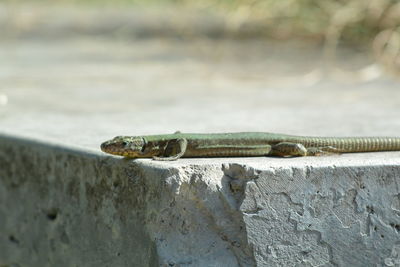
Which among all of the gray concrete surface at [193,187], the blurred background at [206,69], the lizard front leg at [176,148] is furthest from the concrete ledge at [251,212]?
the blurred background at [206,69]

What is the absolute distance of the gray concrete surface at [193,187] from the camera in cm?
318

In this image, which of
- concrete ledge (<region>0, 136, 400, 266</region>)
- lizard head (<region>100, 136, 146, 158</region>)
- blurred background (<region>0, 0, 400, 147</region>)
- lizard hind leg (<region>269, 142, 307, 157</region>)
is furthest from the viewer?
blurred background (<region>0, 0, 400, 147</region>)

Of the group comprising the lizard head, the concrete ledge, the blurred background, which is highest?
the blurred background

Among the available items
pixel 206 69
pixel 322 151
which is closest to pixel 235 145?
pixel 322 151

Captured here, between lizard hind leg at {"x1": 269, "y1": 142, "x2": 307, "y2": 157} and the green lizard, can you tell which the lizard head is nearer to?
the green lizard

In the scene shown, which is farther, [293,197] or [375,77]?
[375,77]

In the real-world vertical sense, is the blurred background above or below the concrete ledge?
above

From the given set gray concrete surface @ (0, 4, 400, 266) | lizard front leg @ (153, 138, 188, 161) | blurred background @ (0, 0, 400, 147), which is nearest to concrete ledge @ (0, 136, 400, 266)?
gray concrete surface @ (0, 4, 400, 266)

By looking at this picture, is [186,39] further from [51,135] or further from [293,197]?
[293,197]

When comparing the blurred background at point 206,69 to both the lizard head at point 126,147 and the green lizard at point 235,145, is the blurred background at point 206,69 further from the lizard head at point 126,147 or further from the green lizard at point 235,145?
the lizard head at point 126,147

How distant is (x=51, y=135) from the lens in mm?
4102

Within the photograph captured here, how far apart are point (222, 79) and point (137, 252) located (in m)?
3.62

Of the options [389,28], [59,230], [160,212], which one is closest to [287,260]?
[160,212]

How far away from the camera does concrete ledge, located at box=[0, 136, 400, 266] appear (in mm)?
3152
